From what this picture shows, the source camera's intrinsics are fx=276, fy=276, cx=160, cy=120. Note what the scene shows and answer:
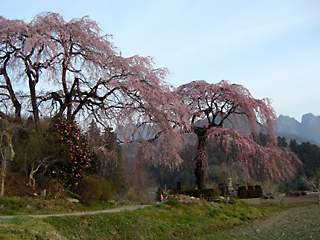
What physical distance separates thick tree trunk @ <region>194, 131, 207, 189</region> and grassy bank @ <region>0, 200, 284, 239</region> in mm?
4674

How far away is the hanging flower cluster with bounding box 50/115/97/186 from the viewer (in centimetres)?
1298

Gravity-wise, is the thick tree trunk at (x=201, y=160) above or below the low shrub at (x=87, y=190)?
above

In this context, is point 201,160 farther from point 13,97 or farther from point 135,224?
point 13,97

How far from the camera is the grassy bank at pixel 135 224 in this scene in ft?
16.9

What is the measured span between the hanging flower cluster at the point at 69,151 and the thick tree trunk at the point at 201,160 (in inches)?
260

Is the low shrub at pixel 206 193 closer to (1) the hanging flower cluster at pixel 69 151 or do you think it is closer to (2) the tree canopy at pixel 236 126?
(2) the tree canopy at pixel 236 126

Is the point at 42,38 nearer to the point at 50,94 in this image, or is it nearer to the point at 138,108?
the point at 50,94

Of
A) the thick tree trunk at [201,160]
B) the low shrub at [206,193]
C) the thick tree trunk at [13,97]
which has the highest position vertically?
the thick tree trunk at [13,97]

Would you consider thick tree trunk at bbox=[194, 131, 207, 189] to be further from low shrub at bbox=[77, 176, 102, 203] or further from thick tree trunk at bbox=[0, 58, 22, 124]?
thick tree trunk at bbox=[0, 58, 22, 124]

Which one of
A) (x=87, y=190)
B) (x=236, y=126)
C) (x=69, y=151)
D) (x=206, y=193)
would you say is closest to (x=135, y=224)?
(x=69, y=151)

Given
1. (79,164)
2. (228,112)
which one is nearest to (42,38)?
(79,164)

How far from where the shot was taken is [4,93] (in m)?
13.7

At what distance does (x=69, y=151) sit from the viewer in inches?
512

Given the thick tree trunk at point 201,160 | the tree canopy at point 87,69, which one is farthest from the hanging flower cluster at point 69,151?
the thick tree trunk at point 201,160
